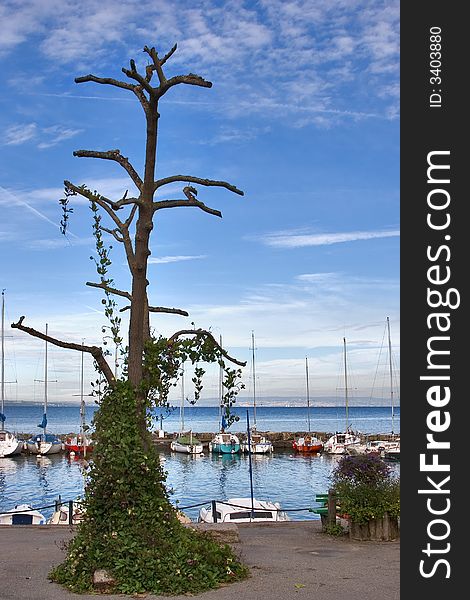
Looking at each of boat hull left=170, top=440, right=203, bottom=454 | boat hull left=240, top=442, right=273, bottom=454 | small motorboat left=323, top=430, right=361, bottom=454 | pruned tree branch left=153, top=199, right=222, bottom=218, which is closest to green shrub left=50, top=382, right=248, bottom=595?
pruned tree branch left=153, top=199, right=222, bottom=218

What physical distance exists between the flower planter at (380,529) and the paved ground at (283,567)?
1.24 feet

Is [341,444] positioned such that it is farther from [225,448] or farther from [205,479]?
[205,479]

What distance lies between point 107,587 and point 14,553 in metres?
4.31

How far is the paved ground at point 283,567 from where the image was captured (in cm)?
1062

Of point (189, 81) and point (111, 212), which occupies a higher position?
point (189, 81)

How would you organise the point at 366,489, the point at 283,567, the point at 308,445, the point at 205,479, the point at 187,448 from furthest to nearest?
the point at 308,445 < the point at 187,448 < the point at 205,479 < the point at 366,489 < the point at 283,567

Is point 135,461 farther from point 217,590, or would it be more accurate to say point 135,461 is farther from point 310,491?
point 310,491

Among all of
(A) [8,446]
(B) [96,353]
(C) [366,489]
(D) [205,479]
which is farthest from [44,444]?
(B) [96,353]

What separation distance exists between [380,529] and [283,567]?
357 centimetres

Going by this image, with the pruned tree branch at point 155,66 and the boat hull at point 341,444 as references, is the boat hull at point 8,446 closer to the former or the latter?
the boat hull at point 341,444

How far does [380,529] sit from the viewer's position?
15516 mm

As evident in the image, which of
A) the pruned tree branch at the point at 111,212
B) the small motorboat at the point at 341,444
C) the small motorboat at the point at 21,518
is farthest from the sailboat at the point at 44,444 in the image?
the pruned tree branch at the point at 111,212

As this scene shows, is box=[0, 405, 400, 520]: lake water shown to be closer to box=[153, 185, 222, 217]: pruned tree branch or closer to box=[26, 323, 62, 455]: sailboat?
box=[26, 323, 62, 455]: sailboat

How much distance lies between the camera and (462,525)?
5.78 meters
